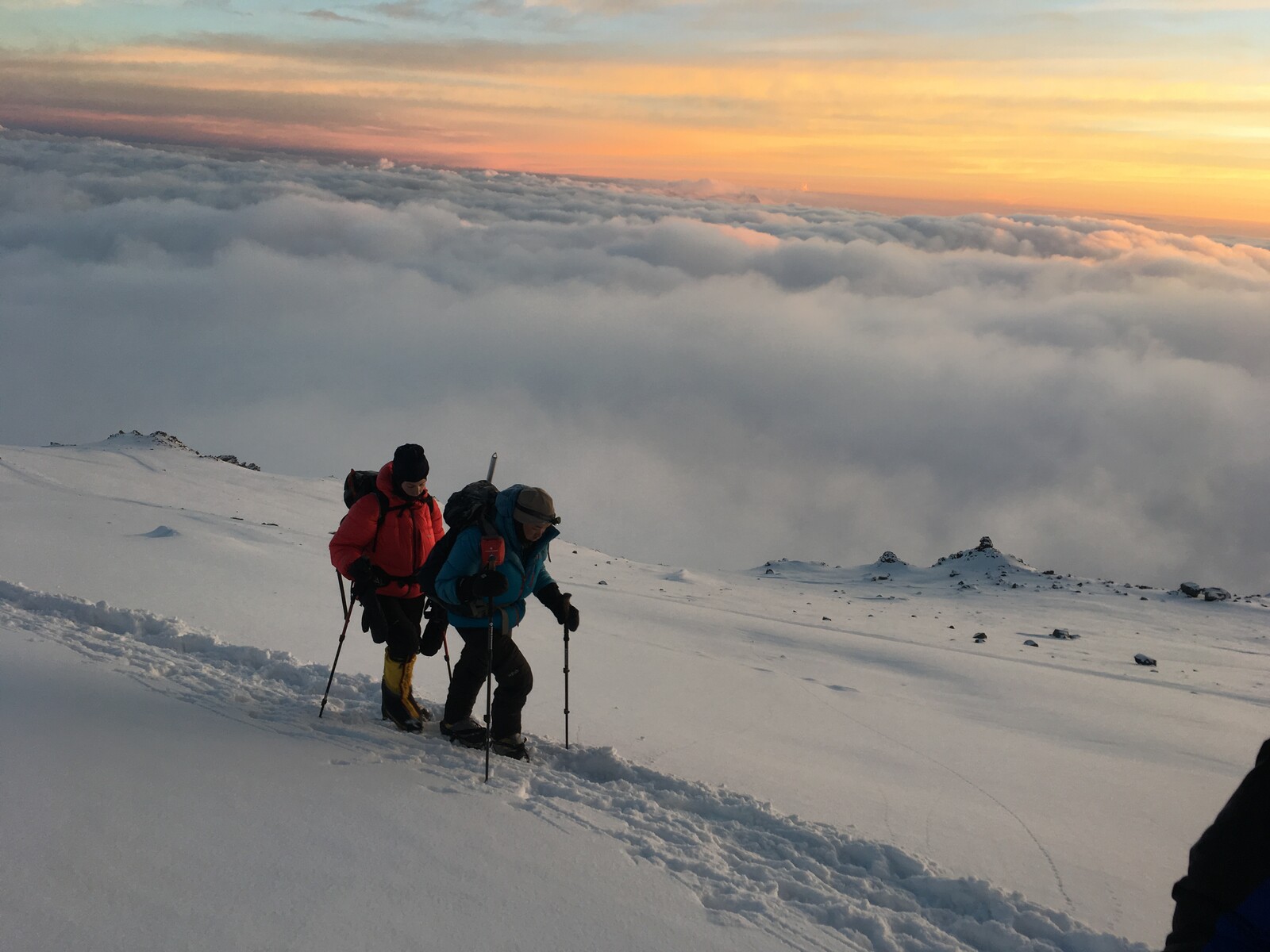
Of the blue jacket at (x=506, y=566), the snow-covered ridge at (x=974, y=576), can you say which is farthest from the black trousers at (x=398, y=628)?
the snow-covered ridge at (x=974, y=576)

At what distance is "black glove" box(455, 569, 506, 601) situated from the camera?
5078 mm

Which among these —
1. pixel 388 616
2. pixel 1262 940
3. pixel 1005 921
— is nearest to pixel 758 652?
pixel 388 616

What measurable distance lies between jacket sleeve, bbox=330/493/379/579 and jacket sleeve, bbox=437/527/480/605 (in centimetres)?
78

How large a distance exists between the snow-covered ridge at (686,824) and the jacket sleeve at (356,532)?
1201mm

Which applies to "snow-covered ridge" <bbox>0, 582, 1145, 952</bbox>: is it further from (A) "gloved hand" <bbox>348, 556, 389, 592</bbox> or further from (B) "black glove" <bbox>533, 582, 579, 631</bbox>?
(A) "gloved hand" <bbox>348, 556, 389, 592</bbox>

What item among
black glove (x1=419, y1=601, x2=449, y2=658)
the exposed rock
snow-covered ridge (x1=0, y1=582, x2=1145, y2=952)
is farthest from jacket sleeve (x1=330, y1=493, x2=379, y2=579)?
the exposed rock

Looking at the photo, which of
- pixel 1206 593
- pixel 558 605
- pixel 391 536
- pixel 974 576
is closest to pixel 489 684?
pixel 558 605

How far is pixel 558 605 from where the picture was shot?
5746 millimetres

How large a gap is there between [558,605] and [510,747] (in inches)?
40.5

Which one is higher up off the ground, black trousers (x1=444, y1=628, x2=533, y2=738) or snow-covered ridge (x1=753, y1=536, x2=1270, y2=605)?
black trousers (x1=444, y1=628, x2=533, y2=738)

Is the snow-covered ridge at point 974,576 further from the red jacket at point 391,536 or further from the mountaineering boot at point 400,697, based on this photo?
the red jacket at point 391,536

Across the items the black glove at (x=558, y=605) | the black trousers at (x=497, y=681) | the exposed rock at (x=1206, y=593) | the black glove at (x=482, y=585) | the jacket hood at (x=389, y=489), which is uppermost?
the jacket hood at (x=389, y=489)

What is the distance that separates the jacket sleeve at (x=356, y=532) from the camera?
18.4 feet

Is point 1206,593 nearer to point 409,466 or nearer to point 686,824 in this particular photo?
point 686,824
